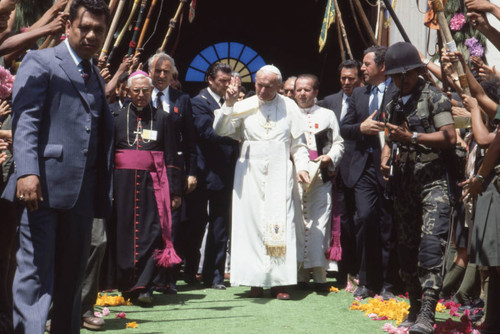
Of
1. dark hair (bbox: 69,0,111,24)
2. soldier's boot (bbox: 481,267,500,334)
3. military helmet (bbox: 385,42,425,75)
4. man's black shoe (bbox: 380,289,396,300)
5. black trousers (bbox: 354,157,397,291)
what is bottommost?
man's black shoe (bbox: 380,289,396,300)

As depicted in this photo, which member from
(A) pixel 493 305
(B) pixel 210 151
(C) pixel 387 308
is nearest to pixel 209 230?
(B) pixel 210 151

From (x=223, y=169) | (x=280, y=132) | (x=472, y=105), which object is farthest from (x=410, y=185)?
(x=223, y=169)

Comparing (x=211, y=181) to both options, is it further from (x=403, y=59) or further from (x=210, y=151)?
(x=403, y=59)

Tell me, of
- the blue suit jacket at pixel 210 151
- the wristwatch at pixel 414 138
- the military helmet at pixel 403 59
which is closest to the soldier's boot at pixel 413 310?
the wristwatch at pixel 414 138

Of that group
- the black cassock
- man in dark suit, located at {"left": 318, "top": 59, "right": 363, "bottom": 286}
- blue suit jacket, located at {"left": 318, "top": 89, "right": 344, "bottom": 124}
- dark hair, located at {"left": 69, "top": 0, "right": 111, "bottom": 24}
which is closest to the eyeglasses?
the black cassock

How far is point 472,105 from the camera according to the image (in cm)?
471

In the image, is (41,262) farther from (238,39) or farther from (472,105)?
(238,39)

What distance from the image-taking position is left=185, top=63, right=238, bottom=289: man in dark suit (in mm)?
8070

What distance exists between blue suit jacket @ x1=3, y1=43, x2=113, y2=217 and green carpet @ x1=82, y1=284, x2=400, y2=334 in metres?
1.80

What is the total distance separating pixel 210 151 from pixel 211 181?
1.17 ft

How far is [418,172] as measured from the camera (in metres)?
5.30

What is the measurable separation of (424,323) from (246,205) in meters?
2.86

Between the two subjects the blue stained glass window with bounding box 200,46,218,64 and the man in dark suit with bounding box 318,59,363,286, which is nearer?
the man in dark suit with bounding box 318,59,363,286

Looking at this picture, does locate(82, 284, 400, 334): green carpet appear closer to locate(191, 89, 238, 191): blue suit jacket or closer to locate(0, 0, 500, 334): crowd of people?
locate(0, 0, 500, 334): crowd of people
